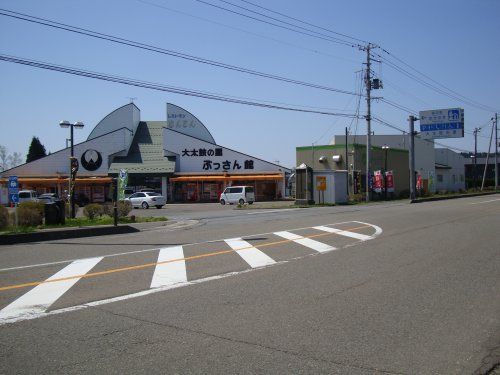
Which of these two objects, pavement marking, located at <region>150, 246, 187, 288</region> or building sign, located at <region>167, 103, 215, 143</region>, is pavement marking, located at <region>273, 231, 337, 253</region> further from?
building sign, located at <region>167, 103, 215, 143</region>

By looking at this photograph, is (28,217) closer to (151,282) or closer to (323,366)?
(151,282)

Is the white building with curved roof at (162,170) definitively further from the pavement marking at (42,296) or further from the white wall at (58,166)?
the pavement marking at (42,296)

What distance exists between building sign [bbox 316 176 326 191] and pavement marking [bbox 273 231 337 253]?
2245 cm

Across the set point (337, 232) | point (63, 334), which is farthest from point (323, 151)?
point (63, 334)

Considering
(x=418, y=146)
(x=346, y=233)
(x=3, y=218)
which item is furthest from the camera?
(x=418, y=146)

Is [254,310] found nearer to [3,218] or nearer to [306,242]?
[306,242]

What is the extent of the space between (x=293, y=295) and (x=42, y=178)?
2025 inches

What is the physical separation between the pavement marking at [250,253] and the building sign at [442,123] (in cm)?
3178

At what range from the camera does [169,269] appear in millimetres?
9242

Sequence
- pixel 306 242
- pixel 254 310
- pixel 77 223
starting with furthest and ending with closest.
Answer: pixel 77 223 < pixel 306 242 < pixel 254 310

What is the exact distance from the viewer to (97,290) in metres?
7.54

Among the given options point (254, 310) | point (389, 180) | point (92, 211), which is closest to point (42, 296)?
point (254, 310)

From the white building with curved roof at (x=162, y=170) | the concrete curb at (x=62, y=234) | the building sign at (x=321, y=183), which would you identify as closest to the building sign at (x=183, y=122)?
the white building with curved roof at (x=162, y=170)

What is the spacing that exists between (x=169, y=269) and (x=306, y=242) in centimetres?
495
